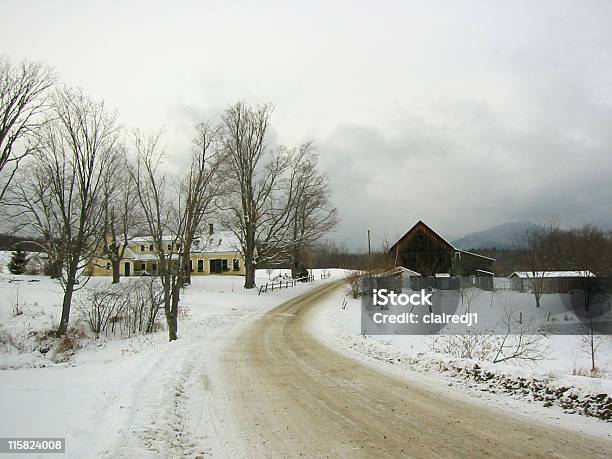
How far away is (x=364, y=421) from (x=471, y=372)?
12.9ft

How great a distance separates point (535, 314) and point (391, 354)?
66.7 feet

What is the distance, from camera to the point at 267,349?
13.8 metres

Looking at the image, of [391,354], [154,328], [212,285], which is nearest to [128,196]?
[212,285]

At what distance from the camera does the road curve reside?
5.52 meters

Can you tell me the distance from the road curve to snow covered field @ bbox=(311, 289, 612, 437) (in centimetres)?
60

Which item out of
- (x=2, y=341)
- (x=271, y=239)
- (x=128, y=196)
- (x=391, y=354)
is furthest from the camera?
(x=271, y=239)

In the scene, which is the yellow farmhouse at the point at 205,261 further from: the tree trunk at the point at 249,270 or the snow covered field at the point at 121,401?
the snow covered field at the point at 121,401

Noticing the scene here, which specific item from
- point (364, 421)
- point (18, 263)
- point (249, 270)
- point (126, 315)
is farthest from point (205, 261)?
point (364, 421)

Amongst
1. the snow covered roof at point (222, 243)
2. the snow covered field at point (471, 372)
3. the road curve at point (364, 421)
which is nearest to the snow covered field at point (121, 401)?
the road curve at point (364, 421)

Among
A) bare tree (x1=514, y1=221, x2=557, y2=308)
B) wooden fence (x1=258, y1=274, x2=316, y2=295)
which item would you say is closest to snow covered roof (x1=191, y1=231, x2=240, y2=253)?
wooden fence (x1=258, y1=274, x2=316, y2=295)

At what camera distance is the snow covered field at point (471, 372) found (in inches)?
280

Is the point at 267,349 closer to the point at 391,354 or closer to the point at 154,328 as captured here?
the point at 391,354

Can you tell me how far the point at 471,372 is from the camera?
31.0 feet

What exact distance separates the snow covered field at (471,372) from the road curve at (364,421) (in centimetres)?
60
